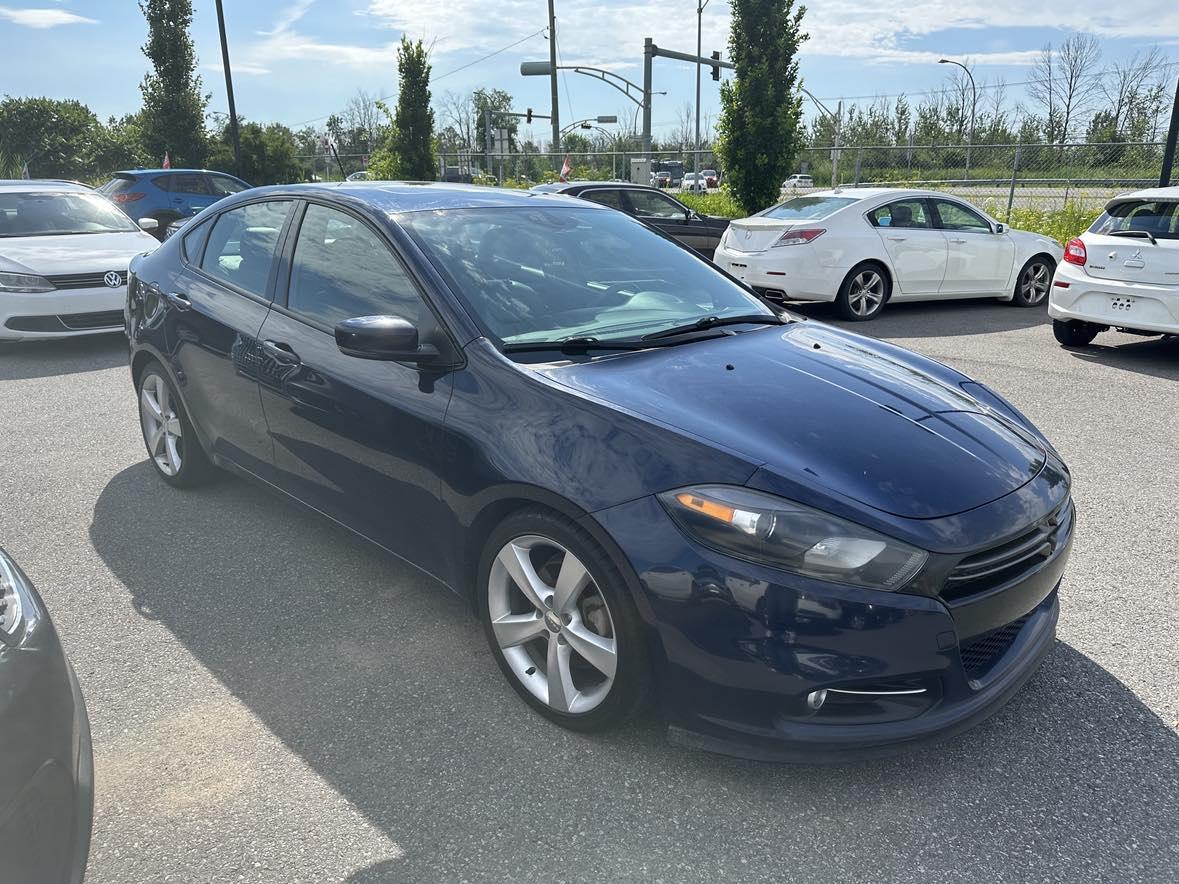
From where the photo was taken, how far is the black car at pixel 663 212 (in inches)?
510

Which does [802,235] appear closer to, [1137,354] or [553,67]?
[1137,354]

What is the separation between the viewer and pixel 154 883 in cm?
219

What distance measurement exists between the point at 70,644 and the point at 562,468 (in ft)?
6.65

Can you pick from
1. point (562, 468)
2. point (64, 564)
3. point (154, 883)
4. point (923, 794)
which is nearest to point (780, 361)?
point (562, 468)

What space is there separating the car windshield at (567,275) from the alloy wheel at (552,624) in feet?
2.44

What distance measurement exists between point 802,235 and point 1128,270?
3.18m

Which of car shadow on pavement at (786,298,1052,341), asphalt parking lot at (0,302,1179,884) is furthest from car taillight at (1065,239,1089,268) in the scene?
asphalt parking lot at (0,302,1179,884)

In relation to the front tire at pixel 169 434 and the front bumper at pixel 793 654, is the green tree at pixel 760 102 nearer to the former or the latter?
the front tire at pixel 169 434

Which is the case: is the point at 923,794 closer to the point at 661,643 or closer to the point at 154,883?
the point at 661,643

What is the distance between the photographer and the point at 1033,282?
11.2 metres

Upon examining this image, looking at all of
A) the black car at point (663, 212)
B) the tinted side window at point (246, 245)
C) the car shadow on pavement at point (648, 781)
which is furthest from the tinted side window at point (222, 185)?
the car shadow on pavement at point (648, 781)

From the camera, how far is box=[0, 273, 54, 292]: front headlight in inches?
321

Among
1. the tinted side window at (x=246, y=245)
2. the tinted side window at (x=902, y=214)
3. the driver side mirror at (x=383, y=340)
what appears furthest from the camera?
the tinted side window at (x=902, y=214)

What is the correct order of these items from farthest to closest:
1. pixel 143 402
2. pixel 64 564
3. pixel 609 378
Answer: pixel 143 402, pixel 64 564, pixel 609 378
